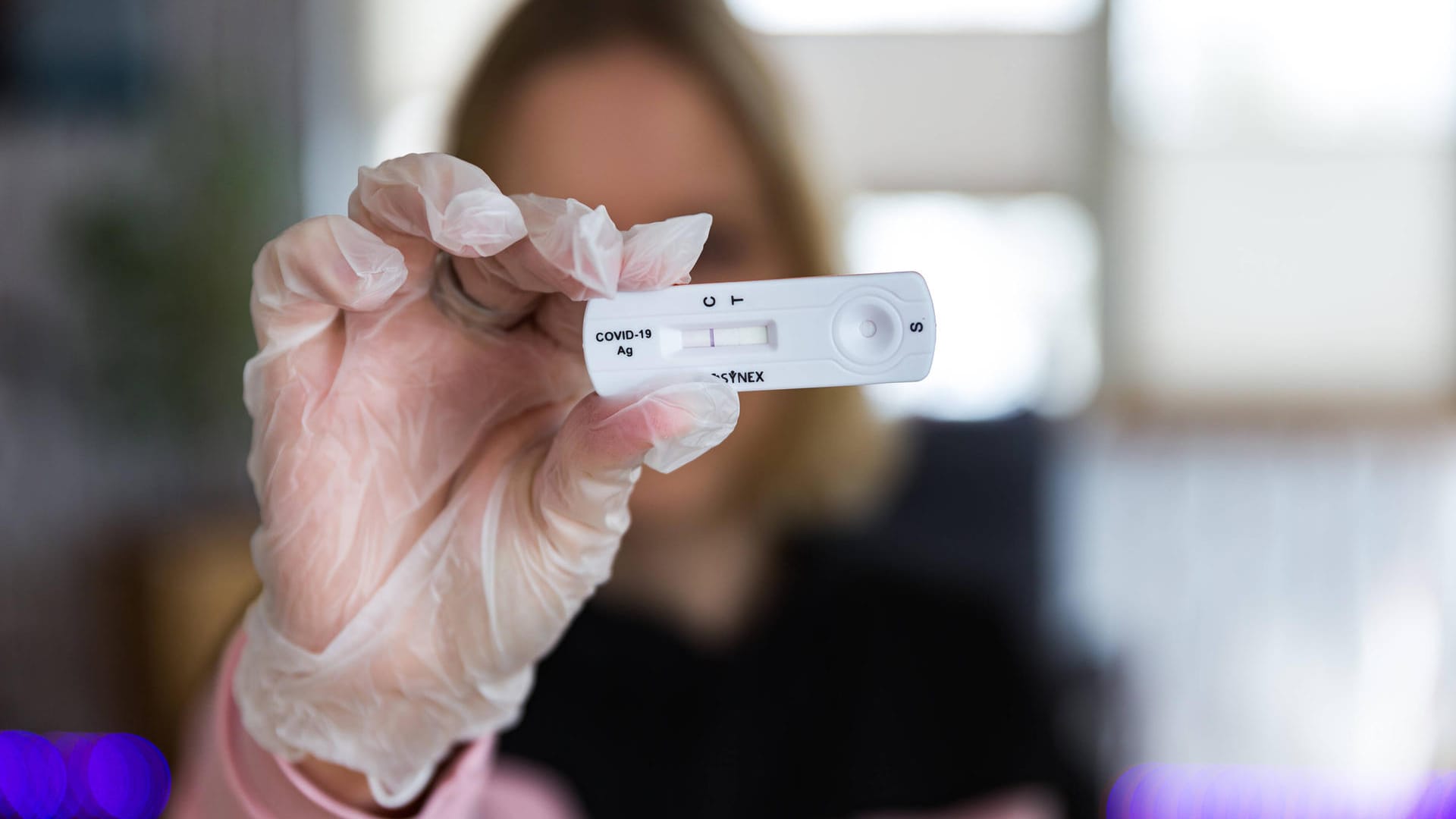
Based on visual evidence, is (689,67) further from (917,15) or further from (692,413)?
(917,15)

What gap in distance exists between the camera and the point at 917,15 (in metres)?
2.36

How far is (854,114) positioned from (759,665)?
152 centimetres

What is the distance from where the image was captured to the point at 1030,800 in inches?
52.5

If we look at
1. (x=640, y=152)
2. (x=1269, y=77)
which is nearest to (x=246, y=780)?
(x=640, y=152)

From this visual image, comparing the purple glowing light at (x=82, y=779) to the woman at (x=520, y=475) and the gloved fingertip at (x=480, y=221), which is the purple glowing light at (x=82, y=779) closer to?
the woman at (x=520, y=475)

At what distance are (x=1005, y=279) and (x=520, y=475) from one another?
6.58 feet

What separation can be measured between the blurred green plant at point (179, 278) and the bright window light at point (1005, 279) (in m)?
1.33

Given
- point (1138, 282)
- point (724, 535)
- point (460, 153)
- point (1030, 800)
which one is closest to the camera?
point (460, 153)

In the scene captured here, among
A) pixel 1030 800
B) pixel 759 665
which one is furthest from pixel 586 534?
pixel 1030 800

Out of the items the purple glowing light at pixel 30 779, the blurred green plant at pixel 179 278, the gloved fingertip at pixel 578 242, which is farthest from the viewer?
the blurred green plant at pixel 179 278

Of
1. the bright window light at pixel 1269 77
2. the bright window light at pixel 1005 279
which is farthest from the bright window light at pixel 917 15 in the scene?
the bright window light at pixel 1005 279

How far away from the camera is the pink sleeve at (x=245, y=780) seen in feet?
1.83

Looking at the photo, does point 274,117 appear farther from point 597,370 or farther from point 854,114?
point 597,370

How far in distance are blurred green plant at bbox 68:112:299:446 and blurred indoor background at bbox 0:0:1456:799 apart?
13cm
